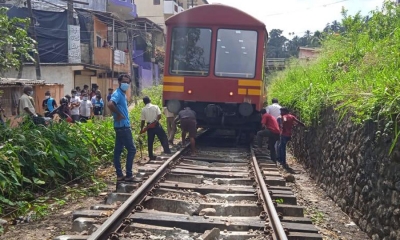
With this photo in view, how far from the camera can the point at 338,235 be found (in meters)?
5.29

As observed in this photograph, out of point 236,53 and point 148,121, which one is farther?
point 236,53

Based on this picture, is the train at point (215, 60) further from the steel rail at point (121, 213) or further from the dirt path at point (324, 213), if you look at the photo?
the steel rail at point (121, 213)

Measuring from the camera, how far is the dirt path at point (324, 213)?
5.34m

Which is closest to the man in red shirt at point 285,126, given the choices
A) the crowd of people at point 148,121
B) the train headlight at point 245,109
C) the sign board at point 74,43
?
the crowd of people at point 148,121

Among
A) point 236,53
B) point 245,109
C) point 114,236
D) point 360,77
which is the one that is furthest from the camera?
point 236,53

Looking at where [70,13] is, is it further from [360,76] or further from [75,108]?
[360,76]

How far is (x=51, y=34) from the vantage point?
22922 millimetres

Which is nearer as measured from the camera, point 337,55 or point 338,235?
point 338,235

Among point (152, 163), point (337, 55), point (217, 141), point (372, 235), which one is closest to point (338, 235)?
point (372, 235)

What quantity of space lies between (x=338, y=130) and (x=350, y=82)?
1292mm

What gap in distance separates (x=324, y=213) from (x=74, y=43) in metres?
19.6

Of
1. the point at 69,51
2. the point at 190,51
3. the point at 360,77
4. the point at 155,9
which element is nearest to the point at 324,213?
the point at 360,77

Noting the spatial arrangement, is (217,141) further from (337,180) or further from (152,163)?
(337,180)

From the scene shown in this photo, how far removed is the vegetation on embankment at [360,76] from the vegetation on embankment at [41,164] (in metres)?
4.18
